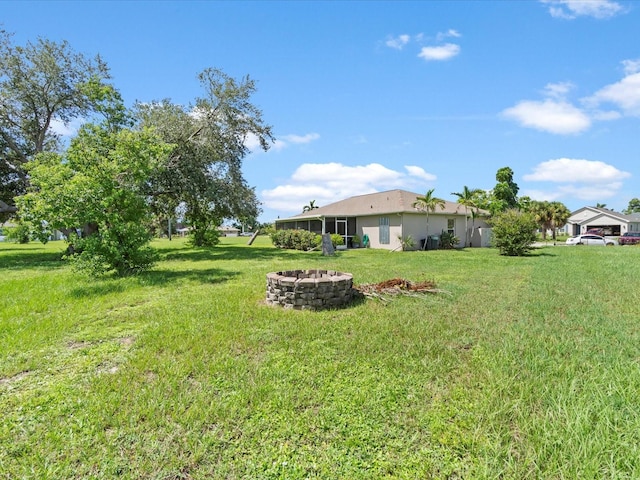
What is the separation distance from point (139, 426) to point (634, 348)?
5.56m

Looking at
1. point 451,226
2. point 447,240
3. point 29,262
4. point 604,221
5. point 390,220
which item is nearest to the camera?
point 29,262

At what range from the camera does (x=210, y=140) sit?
1739 centimetres

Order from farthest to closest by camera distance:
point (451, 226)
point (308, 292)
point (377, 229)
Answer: point (451, 226) → point (377, 229) → point (308, 292)

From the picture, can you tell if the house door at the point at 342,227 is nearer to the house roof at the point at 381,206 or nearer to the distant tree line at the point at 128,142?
the house roof at the point at 381,206

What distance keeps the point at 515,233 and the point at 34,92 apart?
955 inches

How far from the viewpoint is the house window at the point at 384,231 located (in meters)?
20.8

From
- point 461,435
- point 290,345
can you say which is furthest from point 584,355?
point 290,345

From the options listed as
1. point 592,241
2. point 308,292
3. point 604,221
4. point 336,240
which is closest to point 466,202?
point 336,240

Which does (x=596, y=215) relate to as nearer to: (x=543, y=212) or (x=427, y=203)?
(x=543, y=212)

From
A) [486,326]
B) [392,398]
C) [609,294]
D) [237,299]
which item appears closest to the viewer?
[392,398]

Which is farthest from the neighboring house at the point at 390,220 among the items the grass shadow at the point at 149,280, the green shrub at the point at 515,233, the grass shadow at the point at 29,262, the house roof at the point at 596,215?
the house roof at the point at 596,215

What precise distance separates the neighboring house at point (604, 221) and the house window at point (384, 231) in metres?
36.0

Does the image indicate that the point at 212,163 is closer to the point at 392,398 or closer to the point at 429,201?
the point at 429,201

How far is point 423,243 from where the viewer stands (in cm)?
2069
